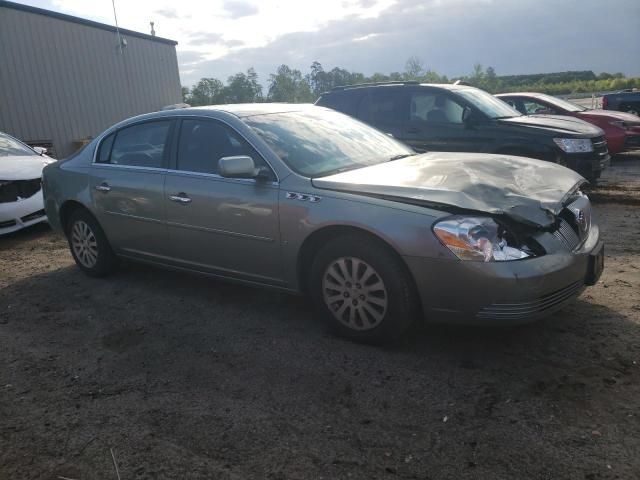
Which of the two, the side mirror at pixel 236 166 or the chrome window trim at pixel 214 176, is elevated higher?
the side mirror at pixel 236 166

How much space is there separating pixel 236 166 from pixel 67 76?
45.7 ft

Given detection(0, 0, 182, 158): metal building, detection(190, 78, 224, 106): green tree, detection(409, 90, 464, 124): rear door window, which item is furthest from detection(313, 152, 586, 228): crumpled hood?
detection(190, 78, 224, 106): green tree

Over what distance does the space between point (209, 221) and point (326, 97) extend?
A: 16.5ft

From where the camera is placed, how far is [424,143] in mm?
7730

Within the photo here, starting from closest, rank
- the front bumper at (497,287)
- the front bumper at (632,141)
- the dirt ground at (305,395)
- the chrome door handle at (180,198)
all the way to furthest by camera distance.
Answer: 1. the dirt ground at (305,395)
2. the front bumper at (497,287)
3. the chrome door handle at (180,198)
4. the front bumper at (632,141)

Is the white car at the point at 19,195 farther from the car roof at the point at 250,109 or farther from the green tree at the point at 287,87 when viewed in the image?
the green tree at the point at 287,87

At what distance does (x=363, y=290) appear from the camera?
3391 mm

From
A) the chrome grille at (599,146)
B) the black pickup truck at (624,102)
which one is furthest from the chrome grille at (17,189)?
the black pickup truck at (624,102)

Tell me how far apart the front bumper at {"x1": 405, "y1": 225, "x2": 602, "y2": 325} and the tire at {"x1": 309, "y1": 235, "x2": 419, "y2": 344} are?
0.39 feet

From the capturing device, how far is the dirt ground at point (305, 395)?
7.86 feet

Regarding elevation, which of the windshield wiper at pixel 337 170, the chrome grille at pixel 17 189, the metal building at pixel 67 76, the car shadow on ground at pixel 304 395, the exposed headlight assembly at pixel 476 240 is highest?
the metal building at pixel 67 76

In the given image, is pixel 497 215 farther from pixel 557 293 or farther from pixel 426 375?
pixel 426 375

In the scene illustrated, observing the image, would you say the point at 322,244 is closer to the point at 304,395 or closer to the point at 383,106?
the point at 304,395

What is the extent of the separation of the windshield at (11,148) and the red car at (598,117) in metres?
8.60
